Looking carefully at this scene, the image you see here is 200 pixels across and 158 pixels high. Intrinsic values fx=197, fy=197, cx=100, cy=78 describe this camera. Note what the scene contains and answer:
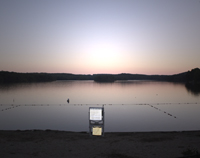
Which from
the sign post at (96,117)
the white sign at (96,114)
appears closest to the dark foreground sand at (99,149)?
the sign post at (96,117)

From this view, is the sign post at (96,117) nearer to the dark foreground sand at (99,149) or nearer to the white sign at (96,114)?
the white sign at (96,114)

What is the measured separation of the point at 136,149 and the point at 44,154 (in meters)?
4.70

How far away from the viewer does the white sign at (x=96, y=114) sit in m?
13.3

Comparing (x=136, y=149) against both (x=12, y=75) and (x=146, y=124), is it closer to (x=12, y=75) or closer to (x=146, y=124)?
(x=146, y=124)

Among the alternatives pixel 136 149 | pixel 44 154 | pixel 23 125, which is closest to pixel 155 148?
pixel 136 149

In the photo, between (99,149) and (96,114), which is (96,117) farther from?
(99,149)

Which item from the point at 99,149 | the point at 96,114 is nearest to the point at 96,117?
the point at 96,114

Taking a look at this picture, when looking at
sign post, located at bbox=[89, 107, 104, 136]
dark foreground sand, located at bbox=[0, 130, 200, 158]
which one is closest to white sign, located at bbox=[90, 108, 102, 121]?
sign post, located at bbox=[89, 107, 104, 136]

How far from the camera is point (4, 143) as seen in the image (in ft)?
38.7

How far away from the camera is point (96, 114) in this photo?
1338 centimetres

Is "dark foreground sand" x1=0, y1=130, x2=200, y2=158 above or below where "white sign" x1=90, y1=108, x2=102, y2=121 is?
below

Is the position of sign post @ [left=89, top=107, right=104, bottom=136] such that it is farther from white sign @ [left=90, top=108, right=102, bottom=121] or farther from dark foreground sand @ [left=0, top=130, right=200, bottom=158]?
dark foreground sand @ [left=0, top=130, right=200, bottom=158]

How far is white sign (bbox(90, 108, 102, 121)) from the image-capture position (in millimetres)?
13308

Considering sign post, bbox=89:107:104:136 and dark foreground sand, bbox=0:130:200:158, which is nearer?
dark foreground sand, bbox=0:130:200:158
